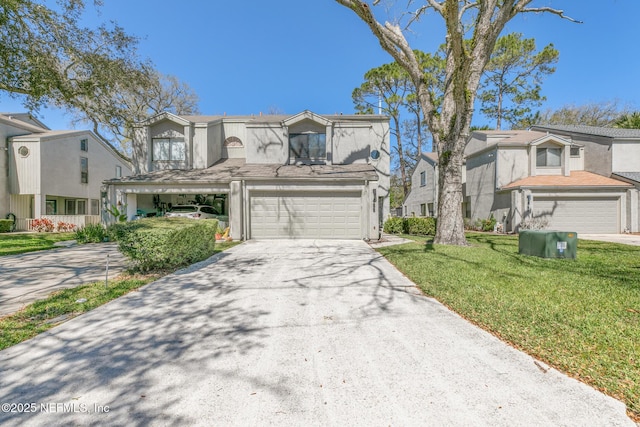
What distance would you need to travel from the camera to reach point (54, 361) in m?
2.77

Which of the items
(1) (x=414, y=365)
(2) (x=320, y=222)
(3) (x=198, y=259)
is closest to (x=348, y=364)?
(1) (x=414, y=365)

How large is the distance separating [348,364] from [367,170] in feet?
35.1

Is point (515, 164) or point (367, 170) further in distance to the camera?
point (515, 164)

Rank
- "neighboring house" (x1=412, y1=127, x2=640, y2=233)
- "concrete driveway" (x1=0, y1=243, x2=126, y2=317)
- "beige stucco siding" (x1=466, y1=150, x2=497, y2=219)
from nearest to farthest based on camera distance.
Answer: "concrete driveway" (x1=0, y1=243, x2=126, y2=317)
"neighboring house" (x1=412, y1=127, x2=640, y2=233)
"beige stucco siding" (x1=466, y1=150, x2=497, y2=219)

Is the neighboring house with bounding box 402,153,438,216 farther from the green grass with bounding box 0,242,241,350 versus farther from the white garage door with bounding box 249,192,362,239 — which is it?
the green grass with bounding box 0,242,241,350

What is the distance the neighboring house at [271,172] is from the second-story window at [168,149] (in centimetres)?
6

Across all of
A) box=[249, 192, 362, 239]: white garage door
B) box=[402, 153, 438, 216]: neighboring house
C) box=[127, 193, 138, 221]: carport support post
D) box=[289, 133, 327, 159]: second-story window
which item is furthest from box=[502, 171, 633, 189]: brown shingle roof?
box=[127, 193, 138, 221]: carport support post

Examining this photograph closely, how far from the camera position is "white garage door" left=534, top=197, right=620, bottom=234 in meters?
14.6

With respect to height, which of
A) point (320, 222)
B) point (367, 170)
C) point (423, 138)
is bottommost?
point (320, 222)

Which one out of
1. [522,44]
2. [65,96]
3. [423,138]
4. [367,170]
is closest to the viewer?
[65,96]

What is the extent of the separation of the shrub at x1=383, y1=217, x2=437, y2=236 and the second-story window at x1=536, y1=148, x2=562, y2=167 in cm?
774

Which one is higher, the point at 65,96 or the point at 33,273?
the point at 65,96

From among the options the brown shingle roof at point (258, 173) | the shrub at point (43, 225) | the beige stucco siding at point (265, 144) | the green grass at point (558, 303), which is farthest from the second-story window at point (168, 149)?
the green grass at point (558, 303)

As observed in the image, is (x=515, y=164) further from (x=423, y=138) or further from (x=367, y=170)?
(x=423, y=138)
